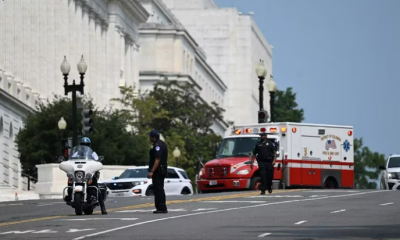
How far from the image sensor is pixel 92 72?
291 feet

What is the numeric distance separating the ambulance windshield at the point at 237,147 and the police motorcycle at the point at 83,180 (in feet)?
53.6

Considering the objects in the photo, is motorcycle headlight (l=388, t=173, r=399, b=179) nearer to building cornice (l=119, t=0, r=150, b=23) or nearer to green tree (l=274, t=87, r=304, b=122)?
building cornice (l=119, t=0, r=150, b=23)

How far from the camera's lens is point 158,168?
27.9m

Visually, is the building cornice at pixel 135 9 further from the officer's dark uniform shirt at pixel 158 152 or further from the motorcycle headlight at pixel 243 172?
the officer's dark uniform shirt at pixel 158 152

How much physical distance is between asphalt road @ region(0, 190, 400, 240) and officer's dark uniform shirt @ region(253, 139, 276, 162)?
2.36 m

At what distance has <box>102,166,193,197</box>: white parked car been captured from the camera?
148 ft

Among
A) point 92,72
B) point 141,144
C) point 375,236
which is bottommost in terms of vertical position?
point 375,236

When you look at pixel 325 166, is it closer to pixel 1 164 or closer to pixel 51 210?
pixel 51 210

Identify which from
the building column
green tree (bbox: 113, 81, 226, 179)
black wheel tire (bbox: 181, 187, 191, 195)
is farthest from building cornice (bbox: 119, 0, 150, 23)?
black wheel tire (bbox: 181, 187, 191, 195)

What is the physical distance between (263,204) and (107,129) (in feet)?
123

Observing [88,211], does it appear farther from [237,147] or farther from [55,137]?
[55,137]

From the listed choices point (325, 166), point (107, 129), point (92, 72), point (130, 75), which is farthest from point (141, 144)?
point (130, 75)

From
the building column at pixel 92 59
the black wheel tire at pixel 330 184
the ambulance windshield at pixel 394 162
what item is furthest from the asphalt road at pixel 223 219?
the building column at pixel 92 59

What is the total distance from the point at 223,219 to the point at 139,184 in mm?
20202
